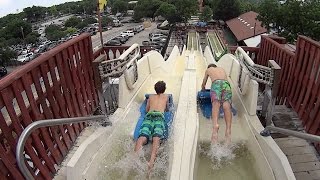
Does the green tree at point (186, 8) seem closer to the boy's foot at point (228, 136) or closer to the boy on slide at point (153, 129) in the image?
the boy on slide at point (153, 129)

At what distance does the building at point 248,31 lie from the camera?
83.0 feet

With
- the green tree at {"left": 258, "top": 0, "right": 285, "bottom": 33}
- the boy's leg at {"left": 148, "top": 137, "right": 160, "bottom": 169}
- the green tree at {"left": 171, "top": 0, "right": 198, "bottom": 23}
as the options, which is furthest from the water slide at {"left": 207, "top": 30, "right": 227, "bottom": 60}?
the green tree at {"left": 171, "top": 0, "right": 198, "bottom": 23}

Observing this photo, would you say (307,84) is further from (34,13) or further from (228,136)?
(34,13)

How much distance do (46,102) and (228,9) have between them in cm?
4140

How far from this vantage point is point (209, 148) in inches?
185

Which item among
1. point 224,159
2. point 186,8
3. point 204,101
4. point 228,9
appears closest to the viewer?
point 224,159

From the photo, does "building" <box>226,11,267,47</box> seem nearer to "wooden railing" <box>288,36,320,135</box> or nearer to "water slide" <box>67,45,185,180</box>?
"wooden railing" <box>288,36,320,135</box>

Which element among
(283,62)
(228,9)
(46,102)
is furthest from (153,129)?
(228,9)

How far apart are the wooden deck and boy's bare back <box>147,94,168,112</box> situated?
215cm

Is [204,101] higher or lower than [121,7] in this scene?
higher

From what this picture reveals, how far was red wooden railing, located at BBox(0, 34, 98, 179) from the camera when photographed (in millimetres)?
3352

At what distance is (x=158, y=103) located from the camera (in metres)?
4.91

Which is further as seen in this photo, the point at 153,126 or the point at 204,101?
the point at 204,101

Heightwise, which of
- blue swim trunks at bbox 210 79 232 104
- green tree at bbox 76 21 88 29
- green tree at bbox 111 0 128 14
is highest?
blue swim trunks at bbox 210 79 232 104
